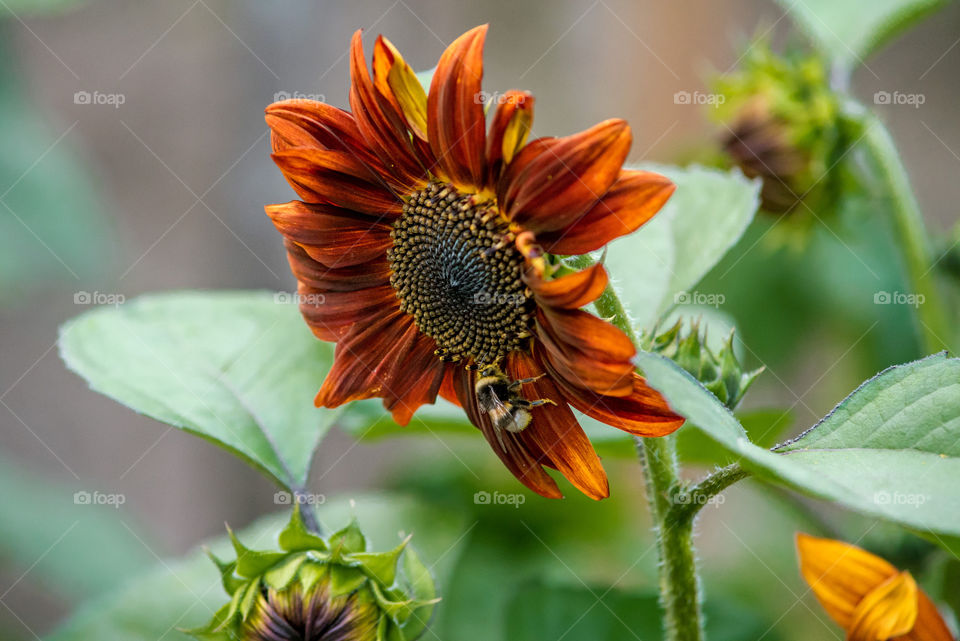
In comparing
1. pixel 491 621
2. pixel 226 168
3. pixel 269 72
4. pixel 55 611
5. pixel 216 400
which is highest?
pixel 269 72

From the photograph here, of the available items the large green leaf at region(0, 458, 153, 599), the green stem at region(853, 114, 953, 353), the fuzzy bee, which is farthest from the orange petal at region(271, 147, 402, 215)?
the large green leaf at region(0, 458, 153, 599)

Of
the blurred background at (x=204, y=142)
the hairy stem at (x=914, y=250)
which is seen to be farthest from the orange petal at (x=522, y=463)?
the blurred background at (x=204, y=142)

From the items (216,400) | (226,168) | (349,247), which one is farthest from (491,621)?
(226,168)

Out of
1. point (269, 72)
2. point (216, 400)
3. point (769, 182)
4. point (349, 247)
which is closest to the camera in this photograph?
point (349, 247)

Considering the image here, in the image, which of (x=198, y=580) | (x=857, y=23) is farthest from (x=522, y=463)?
(x=857, y=23)

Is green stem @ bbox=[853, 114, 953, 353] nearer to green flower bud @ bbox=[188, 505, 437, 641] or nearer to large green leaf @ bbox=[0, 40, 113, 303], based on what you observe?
green flower bud @ bbox=[188, 505, 437, 641]

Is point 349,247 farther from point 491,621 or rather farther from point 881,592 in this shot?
point 491,621

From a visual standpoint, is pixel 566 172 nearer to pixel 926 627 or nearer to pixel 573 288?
pixel 573 288
